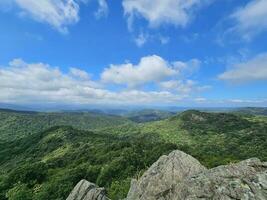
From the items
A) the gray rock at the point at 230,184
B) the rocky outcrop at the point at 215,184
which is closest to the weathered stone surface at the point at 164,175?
the rocky outcrop at the point at 215,184

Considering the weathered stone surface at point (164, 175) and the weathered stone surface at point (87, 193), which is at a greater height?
the weathered stone surface at point (164, 175)

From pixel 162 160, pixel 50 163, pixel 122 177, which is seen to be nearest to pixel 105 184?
pixel 122 177

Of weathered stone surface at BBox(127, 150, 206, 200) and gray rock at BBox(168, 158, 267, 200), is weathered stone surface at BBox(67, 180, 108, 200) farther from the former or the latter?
gray rock at BBox(168, 158, 267, 200)

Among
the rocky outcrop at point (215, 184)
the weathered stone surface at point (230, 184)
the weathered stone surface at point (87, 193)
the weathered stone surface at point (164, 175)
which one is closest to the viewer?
the weathered stone surface at point (230, 184)

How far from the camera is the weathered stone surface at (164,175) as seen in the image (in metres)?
30.7

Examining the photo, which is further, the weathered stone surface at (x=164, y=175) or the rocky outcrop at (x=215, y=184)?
the weathered stone surface at (x=164, y=175)

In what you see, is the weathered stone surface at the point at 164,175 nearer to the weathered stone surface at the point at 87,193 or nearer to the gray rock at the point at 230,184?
the gray rock at the point at 230,184

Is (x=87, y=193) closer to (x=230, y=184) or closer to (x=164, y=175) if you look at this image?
(x=164, y=175)

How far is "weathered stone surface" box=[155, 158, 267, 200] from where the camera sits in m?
20.7

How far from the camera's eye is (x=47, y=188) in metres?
116

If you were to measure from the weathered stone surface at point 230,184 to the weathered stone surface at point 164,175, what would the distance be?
20.2 feet

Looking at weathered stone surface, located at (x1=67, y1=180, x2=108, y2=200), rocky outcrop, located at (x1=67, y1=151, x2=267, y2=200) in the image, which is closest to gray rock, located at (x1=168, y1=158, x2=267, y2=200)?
rocky outcrop, located at (x1=67, y1=151, x2=267, y2=200)

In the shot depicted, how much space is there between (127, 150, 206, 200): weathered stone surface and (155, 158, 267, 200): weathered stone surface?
6166mm

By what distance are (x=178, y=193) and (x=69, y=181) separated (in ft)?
385
